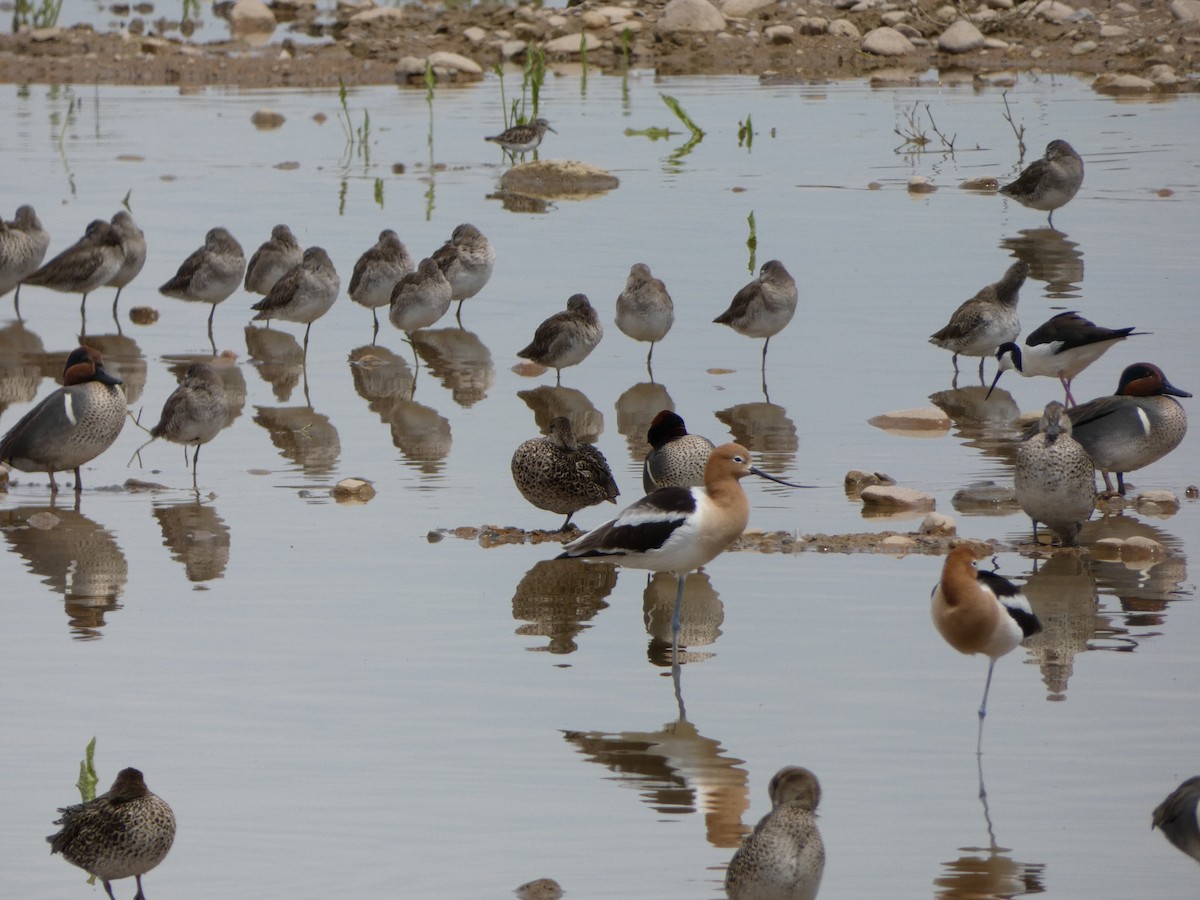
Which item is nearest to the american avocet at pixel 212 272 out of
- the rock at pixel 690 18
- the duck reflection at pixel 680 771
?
the duck reflection at pixel 680 771

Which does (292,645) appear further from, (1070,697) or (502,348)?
(502,348)

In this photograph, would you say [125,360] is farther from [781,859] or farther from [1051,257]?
[781,859]

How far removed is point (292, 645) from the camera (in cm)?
845

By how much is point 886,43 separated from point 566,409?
22.1 metres

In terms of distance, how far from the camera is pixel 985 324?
13.7m

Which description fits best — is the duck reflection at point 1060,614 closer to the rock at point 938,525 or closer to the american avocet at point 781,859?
the rock at point 938,525

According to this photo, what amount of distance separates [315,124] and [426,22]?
9.91 metres

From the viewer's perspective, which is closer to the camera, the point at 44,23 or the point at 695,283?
the point at 695,283

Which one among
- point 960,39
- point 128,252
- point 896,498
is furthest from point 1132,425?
point 960,39

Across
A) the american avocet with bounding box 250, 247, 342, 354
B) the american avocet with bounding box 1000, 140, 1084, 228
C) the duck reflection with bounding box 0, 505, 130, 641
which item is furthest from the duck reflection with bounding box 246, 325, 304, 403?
the american avocet with bounding box 1000, 140, 1084, 228

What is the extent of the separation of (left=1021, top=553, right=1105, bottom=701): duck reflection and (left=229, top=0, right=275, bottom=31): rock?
33.1 metres

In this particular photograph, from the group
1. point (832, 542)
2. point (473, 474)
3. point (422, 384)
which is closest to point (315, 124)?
point (422, 384)

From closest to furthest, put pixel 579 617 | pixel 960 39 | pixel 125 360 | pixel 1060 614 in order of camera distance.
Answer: pixel 1060 614, pixel 579 617, pixel 125 360, pixel 960 39

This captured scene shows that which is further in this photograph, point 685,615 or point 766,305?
point 766,305
